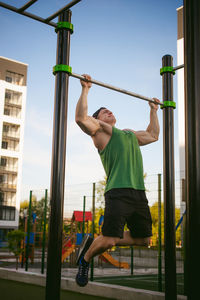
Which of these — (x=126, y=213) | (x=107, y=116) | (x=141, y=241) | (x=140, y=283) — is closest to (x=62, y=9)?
(x=107, y=116)

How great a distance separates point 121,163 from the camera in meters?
3.31

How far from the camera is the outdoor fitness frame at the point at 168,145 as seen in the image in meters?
1.85

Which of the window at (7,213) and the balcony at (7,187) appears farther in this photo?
the balcony at (7,187)

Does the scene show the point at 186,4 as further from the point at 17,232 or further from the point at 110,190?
the point at 17,232

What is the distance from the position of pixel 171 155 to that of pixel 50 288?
1.89 m

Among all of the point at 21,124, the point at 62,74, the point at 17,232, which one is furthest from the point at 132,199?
the point at 21,124

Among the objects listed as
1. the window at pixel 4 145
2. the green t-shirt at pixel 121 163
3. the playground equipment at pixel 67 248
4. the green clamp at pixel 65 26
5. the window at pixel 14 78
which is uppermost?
A: the window at pixel 14 78

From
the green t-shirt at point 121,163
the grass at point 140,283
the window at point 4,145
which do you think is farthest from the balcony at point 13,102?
the green t-shirt at point 121,163

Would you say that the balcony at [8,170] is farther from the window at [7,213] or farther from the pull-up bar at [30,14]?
the pull-up bar at [30,14]

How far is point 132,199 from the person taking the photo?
10.6 ft

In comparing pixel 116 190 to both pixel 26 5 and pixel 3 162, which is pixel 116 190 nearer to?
pixel 26 5

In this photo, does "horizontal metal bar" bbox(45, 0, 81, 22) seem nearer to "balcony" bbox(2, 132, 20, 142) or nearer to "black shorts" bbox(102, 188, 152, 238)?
"black shorts" bbox(102, 188, 152, 238)

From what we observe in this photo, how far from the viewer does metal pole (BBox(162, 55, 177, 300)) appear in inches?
153

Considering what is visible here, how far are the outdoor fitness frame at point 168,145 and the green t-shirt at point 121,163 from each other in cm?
→ 43
